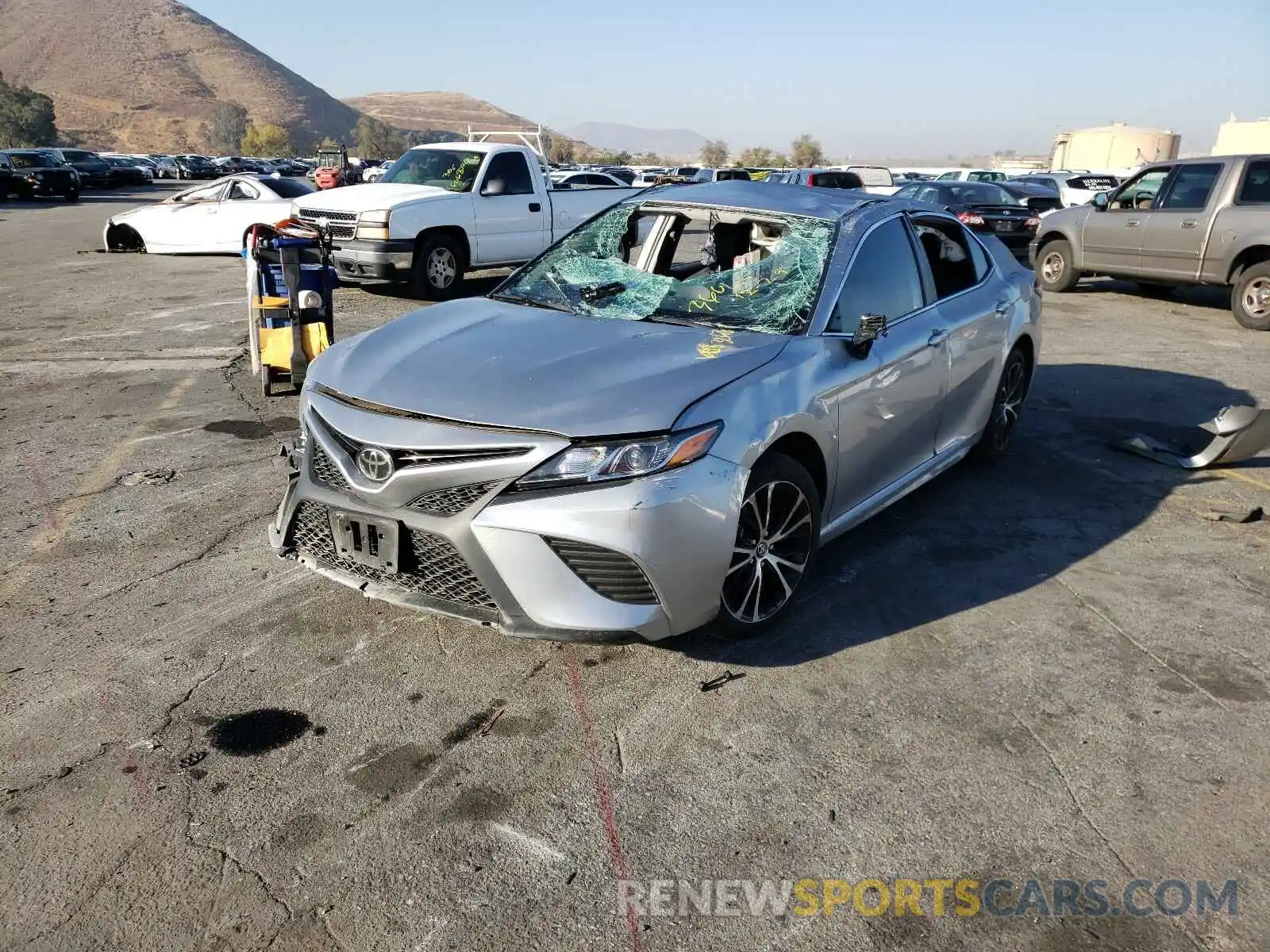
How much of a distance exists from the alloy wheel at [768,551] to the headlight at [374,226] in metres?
8.96

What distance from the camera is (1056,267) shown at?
14.2 m

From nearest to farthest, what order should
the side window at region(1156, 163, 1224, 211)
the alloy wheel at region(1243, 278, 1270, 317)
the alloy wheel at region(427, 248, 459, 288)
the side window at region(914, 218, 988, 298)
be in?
the side window at region(914, 218, 988, 298) → the alloy wheel at region(1243, 278, 1270, 317) → the side window at region(1156, 163, 1224, 211) → the alloy wheel at region(427, 248, 459, 288)

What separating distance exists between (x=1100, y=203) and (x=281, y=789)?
13639 mm

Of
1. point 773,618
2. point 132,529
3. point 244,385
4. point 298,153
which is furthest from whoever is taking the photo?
point 298,153

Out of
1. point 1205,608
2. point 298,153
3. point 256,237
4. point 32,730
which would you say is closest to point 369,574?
point 32,730

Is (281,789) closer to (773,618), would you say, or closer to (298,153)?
(773,618)

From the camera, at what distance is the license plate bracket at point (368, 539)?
10.5 ft

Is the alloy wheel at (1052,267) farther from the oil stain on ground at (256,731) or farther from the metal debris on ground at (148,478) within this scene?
the oil stain on ground at (256,731)

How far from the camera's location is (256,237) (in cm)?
729

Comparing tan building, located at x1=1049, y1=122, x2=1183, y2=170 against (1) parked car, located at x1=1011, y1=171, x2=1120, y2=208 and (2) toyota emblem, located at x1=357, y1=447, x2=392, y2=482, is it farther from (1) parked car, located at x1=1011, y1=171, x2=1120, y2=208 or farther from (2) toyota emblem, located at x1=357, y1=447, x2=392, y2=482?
(2) toyota emblem, located at x1=357, y1=447, x2=392, y2=482

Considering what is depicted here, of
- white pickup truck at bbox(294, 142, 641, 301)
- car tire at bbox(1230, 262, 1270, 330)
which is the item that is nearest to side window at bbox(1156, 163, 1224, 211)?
car tire at bbox(1230, 262, 1270, 330)

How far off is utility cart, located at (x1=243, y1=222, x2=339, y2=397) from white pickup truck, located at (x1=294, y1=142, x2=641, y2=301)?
4.00 meters

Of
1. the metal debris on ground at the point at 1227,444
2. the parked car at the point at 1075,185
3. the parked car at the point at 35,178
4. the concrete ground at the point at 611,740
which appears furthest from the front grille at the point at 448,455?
the parked car at the point at 35,178

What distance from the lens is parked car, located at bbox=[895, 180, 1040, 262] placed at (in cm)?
1733
